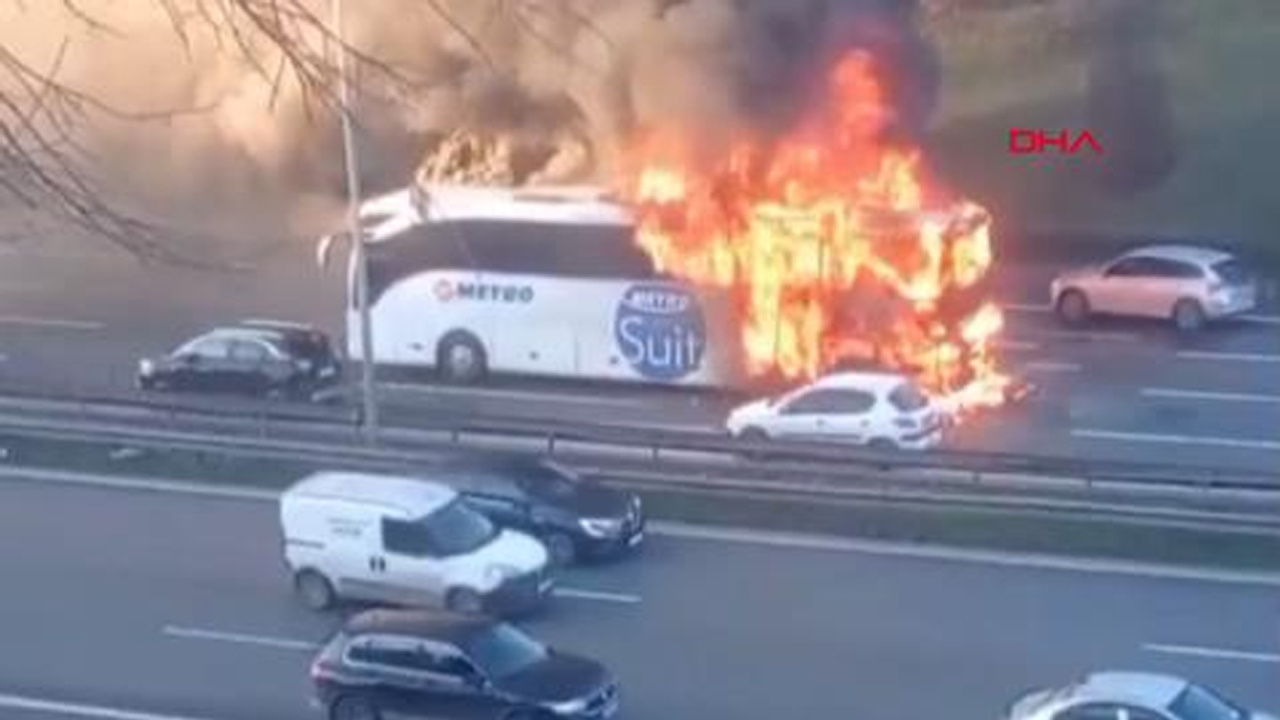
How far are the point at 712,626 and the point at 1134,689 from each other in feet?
11.7

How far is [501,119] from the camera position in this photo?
27766 millimetres

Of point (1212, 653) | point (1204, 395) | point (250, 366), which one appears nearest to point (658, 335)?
point (250, 366)

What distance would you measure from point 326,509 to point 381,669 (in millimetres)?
2526

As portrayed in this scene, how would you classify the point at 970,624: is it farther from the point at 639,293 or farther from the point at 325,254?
the point at 325,254

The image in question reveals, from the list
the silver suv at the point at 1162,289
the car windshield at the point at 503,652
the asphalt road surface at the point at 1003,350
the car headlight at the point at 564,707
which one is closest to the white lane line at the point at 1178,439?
the asphalt road surface at the point at 1003,350

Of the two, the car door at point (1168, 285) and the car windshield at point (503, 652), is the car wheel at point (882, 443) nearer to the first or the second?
the car door at point (1168, 285)

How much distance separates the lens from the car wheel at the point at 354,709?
50.4ft

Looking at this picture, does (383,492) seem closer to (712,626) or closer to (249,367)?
(712,626)

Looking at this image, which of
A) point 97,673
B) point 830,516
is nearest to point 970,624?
point 830,516

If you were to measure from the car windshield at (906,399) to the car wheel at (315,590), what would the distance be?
570 cm

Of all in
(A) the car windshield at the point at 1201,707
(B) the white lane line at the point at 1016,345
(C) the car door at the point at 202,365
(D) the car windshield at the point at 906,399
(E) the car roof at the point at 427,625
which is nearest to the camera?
(A) the car windshield at the point at 1201,707

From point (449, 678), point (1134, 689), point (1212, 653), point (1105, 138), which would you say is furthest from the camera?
point (1105, 138)

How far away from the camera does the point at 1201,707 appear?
47.6 feet

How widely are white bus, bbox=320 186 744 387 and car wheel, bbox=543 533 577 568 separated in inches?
204
